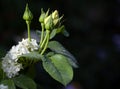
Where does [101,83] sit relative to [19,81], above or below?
below

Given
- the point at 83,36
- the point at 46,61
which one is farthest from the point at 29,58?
the point at 83,36

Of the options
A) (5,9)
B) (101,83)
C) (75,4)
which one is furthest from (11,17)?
(101,83)

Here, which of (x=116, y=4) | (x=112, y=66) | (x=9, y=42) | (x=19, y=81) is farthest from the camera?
(x=116, y=4)

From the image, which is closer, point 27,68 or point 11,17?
point 27,68

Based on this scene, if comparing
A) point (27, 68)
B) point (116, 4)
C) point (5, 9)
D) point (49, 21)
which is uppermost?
point (49, 21)

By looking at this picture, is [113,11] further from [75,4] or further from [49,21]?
[49,21]

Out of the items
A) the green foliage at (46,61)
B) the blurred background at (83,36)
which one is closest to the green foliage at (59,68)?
the green foliage at (46,61)
